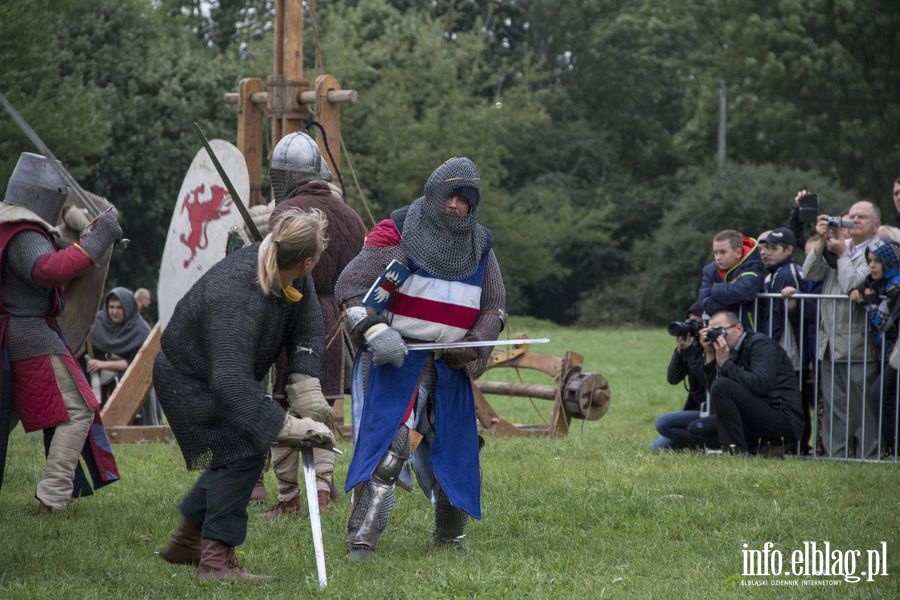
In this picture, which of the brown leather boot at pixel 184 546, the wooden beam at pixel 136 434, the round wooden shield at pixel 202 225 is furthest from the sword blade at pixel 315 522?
the wooden beam at pixel 136 434

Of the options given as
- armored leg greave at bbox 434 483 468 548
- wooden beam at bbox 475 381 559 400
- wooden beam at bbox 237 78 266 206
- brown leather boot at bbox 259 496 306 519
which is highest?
wooden beam at bbox 237 78 266 206

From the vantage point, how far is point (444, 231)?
5613mm

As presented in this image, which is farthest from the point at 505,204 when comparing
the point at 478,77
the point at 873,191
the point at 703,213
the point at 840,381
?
the point at 840,381

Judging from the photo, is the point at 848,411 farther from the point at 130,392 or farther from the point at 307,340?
the point at 130,392

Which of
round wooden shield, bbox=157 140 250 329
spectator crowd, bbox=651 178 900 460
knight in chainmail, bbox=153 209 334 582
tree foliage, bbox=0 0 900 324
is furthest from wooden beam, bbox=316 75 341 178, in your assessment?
tree foliage, bbox=0 0 900 324

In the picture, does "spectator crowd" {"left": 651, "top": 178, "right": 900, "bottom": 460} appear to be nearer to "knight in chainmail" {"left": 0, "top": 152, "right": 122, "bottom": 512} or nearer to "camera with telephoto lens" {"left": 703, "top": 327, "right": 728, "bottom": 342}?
"camera with telephoto lens" {"left": 703, "top": 327, "right": 728, "bottom": 342}

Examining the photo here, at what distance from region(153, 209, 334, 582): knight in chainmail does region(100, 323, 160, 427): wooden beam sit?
15.4 feet

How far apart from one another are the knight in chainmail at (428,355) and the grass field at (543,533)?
30cm

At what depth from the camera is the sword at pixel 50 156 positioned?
616cm

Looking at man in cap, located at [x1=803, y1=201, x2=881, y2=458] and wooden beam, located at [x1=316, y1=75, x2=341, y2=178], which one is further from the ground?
wooden beam, located at [x1=316, y1=75, x2=341, y2=178]

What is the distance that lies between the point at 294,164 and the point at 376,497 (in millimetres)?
1923

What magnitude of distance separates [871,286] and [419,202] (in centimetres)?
396

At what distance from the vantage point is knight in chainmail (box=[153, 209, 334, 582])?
192 inches

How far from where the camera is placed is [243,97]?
8711mm
